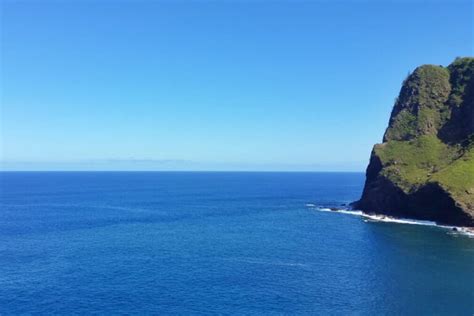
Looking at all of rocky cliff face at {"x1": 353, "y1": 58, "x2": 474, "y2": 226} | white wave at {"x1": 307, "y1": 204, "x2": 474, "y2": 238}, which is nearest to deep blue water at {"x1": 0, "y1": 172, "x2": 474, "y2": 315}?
white wave at {"x1": 307, "y1": 204, "x2": 474, "y2": 238}

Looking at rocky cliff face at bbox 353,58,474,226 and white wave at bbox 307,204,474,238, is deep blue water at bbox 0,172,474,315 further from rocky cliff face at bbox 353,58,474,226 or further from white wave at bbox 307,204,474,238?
rocky cliff face at bbox 353,58,474,226

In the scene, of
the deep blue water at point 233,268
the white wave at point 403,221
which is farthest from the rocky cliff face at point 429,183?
the deep blue water at point 233,268

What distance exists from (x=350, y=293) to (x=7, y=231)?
390 feet

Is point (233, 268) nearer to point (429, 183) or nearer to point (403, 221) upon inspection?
point (403, 221)

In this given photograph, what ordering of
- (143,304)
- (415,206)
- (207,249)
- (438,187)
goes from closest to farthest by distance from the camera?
1. (143,304)
2. (207,249)
3. (438,187)
4. (415,206)

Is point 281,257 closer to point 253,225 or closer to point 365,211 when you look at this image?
point 253,225

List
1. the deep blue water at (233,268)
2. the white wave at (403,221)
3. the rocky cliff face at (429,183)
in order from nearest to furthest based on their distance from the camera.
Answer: the deep blue water at (233,268) → the white wave at (403,221) → the rocky cliff face at (429,183)

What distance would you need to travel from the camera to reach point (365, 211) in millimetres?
193750

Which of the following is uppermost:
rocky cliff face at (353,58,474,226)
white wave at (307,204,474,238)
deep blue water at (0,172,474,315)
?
rocky cliff face at (353,58,474,226)

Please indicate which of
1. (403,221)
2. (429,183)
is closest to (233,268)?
(403,221)

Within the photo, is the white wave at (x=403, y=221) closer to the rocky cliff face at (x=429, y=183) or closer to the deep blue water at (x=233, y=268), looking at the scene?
the rocky cliff face at (x=429, y=183)

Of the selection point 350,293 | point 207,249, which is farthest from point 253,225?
point 350,293

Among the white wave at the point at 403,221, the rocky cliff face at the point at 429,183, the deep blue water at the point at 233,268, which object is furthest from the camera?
the rocky cliff face at the point at 429,183

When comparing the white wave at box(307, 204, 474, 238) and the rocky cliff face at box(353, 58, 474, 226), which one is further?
the rocky cliff face at box(353, 58, 474, 226)
